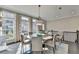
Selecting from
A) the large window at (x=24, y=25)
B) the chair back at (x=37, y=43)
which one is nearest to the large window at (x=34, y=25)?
the large window at (x=24, y=25)

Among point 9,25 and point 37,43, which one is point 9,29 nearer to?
point 9,25

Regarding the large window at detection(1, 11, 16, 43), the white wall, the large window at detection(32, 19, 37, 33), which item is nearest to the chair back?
the large window at detection(32, 19, 37, 33)

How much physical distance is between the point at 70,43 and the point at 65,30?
0.38 metres

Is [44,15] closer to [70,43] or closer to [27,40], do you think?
[27,40]

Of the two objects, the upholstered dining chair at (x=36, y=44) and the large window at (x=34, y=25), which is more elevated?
the large window at (x=34, y=25)

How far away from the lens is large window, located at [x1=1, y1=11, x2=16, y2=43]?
237 cm

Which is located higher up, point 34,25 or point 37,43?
point 34,25

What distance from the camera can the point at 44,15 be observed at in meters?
2.57

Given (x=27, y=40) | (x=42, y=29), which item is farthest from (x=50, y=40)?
(x=27, y=40)

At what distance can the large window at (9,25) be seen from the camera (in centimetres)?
237

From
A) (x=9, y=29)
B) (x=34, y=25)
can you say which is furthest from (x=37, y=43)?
(x=9, y=29)

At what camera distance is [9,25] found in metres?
2.45

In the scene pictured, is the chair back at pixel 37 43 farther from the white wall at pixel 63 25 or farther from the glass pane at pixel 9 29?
the glass pane at pixel 9 29

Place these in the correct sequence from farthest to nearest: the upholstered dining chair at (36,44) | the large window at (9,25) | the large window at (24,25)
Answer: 1. the upholstered dining chair at (36,44)
2. the large window at (24,25)
3. the large window at (9,25)
